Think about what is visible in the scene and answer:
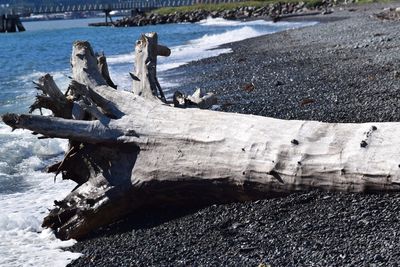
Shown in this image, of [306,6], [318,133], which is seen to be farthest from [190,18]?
[318,133]

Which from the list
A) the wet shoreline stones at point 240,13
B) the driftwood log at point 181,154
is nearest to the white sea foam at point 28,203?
the driftwood log at point 181,154

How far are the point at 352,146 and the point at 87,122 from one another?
240 cm

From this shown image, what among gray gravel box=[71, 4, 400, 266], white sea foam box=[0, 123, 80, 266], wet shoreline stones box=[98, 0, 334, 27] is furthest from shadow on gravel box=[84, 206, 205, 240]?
wet shoreline stones box=[98, 0, 334, 27]

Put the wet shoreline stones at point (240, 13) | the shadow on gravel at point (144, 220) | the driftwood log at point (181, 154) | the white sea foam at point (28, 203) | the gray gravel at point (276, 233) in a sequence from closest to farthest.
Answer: the gray gravel at point (276, 233) → the driftwood log at point (181, 154) → the white sea foam at point (28, 203) → the shadow on gravel at point (144, 220) → the wet shoreline stones at point (240, 13)

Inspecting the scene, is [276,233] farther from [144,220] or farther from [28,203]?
[28,203]

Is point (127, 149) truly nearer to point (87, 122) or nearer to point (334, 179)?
point (87, 122)

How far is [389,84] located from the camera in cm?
985

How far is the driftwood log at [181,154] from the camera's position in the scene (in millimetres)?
5020

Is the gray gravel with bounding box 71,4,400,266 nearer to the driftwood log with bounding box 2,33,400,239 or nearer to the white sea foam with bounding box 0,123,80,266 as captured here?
the driftwood log with bounding box 2,33,400,239

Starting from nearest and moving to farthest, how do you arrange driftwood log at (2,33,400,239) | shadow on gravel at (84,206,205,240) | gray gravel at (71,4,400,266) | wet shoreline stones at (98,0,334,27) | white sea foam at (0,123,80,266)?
gray gravel at (71,4,400,266)
driftwood log at (2,33,400,239)
white sea foam at (0,123,80,266)
shadow on gravel at (84,206,205,240)
wet shoreline stones at (98,0,334,27)

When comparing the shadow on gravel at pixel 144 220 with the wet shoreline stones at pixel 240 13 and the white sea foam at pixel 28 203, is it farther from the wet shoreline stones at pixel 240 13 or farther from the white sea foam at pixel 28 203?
the wet shoreline stones at pixel 240 13

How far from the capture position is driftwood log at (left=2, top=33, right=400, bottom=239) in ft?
16.5

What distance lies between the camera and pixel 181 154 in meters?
5.75

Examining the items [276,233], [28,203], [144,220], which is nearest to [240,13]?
[28,203]
